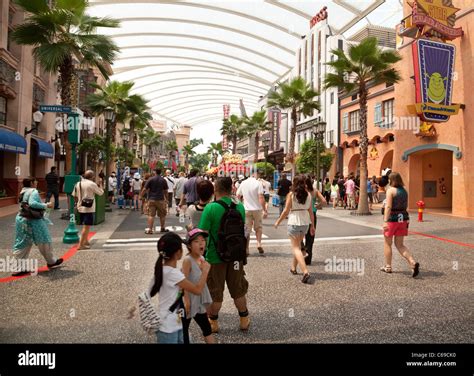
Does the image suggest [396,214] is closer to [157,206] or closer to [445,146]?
[157,206]

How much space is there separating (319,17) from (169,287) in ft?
125

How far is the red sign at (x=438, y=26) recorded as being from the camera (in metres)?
15.1

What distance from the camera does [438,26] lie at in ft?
50.9

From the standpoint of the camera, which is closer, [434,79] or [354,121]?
[434,79]

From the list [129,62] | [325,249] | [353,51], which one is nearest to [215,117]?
[129,62]

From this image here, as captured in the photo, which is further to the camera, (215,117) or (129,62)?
(215,117)

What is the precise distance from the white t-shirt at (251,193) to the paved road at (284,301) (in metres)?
1.18

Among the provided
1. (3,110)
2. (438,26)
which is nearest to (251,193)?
(438,26)

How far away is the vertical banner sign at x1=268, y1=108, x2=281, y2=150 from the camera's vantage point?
148 ft

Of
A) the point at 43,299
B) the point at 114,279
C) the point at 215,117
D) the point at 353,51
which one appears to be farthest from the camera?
the point at 215,117

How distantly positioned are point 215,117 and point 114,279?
92.9 m

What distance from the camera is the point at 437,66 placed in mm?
15594

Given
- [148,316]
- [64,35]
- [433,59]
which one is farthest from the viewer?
[433,59]
